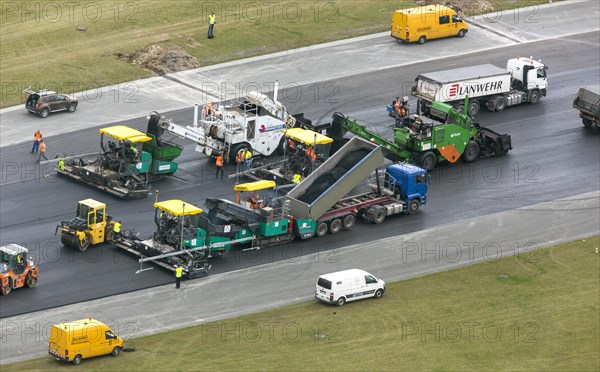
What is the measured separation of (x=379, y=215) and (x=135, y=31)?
36.5 m

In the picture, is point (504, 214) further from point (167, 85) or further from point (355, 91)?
point (167, 85)

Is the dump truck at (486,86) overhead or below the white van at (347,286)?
overhead

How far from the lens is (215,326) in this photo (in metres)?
66.4

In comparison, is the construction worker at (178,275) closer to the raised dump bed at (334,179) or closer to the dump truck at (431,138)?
the raised dump bed at (334,179)

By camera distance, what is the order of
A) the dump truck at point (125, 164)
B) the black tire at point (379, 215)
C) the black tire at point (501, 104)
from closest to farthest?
the black tire at point (379, 215), the dump truck at point (125, 164), the black tire at point (501, 104)

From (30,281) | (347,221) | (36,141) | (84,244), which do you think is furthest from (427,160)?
(30,281)

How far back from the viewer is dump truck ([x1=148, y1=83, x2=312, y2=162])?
282ft

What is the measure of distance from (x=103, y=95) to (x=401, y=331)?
38800mm

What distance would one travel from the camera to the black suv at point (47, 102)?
308 ft

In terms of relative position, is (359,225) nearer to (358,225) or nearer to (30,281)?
(358,225)

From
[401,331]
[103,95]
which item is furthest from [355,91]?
[401,331]

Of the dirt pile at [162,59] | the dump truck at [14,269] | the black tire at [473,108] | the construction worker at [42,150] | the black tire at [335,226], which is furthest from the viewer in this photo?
the dirt pile at [162,59]

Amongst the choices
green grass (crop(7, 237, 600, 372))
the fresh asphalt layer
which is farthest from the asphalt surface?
green grass (crop(7, 237, 600, 372))

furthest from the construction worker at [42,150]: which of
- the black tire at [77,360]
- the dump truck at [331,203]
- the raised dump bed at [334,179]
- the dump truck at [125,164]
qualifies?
the black tire at [77,360]
